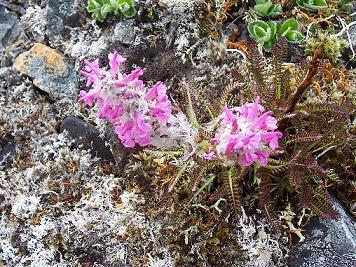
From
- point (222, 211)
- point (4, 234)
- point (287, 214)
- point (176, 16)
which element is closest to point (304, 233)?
point (287, 214)

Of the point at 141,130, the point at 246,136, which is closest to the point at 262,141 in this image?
the point at 246,136

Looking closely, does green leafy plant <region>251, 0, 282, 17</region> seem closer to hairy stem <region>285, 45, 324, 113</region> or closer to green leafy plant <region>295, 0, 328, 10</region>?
green leafy plant <region>295, 0, 328, 10</region>

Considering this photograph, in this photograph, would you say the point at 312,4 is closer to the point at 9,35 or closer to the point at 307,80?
the point at 307,80

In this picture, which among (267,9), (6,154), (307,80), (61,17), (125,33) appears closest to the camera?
(307,80)

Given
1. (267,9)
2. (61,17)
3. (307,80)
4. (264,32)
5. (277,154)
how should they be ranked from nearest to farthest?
(307,80), (277,154), (264,32), (267,9), (61,17)

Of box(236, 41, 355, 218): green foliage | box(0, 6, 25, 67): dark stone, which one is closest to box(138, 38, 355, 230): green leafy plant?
box(236, 41, 355, 218): green foliage
